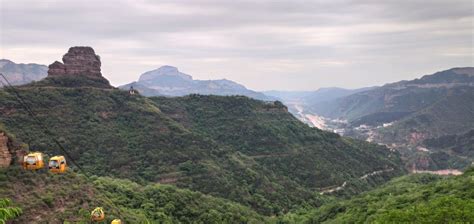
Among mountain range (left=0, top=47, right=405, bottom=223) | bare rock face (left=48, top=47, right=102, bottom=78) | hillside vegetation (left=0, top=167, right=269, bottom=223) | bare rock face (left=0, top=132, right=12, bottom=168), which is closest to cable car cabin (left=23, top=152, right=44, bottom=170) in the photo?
hillside vegetation (left=0, top=167, right=269, bottom=223)

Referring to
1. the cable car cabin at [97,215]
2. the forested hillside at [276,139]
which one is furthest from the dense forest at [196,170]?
the cable car cabin at [97,215]

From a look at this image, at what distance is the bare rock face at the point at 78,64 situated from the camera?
375 feet

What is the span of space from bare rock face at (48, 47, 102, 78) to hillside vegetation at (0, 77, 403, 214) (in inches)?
218

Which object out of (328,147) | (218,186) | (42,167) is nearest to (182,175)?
(218,186)

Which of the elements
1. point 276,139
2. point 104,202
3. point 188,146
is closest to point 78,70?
point 188,146

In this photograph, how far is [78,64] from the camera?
11675 cm

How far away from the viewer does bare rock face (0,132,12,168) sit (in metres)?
41.2

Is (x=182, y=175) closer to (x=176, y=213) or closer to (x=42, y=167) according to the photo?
(x=176, y=213)

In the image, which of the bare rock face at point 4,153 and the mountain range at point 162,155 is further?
Answer: the mountain range at point 162,155

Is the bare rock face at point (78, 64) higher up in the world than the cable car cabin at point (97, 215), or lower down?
higher up

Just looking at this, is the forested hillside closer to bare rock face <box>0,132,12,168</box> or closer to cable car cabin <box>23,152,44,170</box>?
cable car cabin <box>23,152,44,170</box>

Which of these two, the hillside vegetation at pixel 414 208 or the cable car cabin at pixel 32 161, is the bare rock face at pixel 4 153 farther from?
the hillside vegetation at pixel 414 208

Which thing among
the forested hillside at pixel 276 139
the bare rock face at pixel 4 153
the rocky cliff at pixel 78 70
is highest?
the rocky cliff at pixel 78 70

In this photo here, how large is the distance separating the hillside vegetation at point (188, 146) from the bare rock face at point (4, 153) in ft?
109
